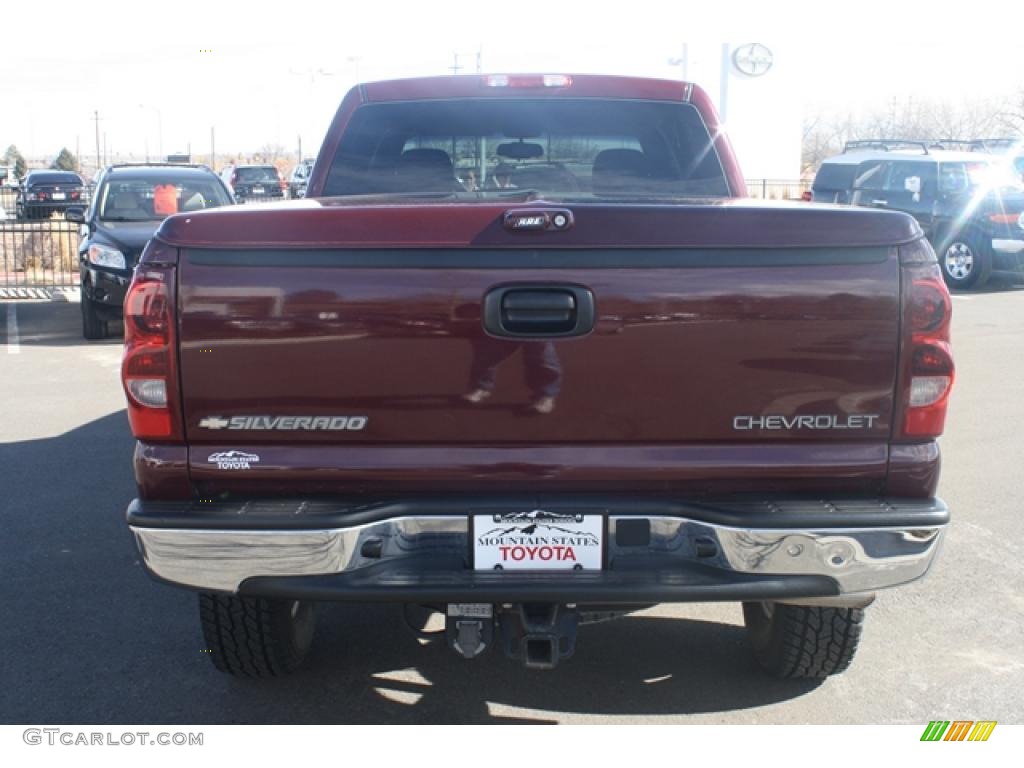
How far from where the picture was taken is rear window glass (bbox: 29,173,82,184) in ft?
118

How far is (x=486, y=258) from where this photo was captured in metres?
3.17

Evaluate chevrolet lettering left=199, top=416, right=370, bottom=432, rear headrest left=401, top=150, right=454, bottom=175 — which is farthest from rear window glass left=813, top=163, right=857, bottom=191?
chevrolet lettering left=199, top=416, right=370, bottom=432

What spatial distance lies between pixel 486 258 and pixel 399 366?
37cm

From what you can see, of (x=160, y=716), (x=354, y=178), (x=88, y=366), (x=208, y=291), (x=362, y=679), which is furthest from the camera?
(x=88, y=366)

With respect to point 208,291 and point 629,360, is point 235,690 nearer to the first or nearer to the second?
point 208,291

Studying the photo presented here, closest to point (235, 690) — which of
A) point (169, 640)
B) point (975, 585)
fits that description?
point (169, 640)

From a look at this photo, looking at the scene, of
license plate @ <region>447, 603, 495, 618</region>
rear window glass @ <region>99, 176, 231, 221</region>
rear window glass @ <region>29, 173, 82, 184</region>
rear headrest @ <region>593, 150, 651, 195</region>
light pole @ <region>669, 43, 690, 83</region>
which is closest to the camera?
license plate @ <region>447, 603, 495, 618</region>

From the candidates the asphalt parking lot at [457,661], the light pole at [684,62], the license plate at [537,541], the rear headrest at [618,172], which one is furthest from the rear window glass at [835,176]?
the light pole at [684,62]

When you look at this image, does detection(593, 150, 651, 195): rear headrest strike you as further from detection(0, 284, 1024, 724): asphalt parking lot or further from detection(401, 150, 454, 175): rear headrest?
detection(0, 284, 1024, 724): asphalt parking lot

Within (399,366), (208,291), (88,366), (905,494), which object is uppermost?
(208,291)

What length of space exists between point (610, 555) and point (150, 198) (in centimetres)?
1148

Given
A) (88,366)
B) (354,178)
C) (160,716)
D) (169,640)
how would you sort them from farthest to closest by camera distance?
(88,366)
(354,178)
(169,640)
(160,716)

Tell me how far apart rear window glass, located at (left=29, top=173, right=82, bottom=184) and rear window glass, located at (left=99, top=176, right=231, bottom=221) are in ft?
80.9

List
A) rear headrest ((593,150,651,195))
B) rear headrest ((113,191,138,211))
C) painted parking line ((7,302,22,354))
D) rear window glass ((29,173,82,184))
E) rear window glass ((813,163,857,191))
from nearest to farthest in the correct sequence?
rear headrest ((593,150,651,195)) → painted parking line ((7,302,22,354)) → rear headrest ((113,191,138,211)) → rear window glass ((813,163,857,191)) → rear window glass ((29,173,82,184))
